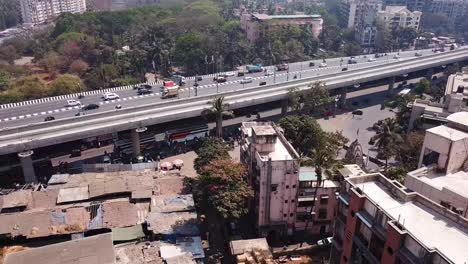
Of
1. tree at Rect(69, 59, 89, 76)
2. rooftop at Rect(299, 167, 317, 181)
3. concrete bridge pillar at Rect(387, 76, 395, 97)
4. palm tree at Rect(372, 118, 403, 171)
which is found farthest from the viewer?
tree at Rect(69, 59, 89, 76)

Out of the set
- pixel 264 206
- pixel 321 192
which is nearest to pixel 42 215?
pixel 264 206

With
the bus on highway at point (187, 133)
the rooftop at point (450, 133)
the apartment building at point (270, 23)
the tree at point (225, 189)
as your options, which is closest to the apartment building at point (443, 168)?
the rooftop at point (450, 133)

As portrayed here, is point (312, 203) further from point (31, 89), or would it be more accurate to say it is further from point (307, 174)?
point (31, 89)

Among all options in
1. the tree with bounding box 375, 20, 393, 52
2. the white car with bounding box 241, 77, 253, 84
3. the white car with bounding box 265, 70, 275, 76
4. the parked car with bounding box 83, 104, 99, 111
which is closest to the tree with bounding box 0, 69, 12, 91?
the parked car with bounding box 83, 104, 99, 111

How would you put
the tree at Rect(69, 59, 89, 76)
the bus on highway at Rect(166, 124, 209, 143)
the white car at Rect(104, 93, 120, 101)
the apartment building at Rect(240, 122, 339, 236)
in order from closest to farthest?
the apartment building at Rect(240, 122, 339, 236) → the bus on highway at Rect(166, 124, 209, 143) → the white car at Rect(104, 93, 120, 101) → the tree at Rect(69, 59, 89, 76)

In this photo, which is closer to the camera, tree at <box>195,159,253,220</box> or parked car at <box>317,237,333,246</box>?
tree at <box>195,159,253,220</box>

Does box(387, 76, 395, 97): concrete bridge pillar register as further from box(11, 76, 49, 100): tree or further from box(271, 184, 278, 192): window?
box(11, 76, 49, 100): tree

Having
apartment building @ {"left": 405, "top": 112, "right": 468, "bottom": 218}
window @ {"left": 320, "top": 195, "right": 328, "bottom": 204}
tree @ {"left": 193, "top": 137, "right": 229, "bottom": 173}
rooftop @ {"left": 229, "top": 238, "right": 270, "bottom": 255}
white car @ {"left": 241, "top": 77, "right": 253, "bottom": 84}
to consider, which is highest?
apartment building @ {"left": 405, "top": 112, "right": 468, "bottom": 218}

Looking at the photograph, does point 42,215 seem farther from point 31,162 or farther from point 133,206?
point 31,162
